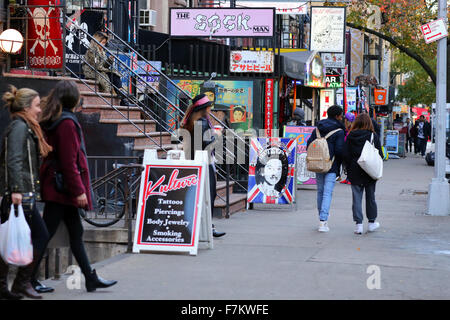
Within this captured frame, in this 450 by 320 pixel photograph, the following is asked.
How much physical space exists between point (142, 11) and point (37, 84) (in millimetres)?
11097

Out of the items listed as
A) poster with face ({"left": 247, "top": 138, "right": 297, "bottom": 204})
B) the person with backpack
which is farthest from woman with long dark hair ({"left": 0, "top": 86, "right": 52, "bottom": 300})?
poster with face ({"left": 247, "top": 138, "right": 297, "bottom": 204})

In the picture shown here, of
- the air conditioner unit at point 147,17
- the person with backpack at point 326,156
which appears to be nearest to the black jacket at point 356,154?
the person with backpack at point 326,156

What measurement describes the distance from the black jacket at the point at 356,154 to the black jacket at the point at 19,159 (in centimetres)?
591

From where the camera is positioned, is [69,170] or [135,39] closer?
[69,170]

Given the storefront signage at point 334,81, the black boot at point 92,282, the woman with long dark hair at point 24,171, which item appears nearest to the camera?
the woman with long dark hair at point 24,171

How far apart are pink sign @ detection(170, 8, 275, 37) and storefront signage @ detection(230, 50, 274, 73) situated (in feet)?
2.88

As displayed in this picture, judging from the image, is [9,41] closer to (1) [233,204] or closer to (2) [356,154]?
(1) [233,204]

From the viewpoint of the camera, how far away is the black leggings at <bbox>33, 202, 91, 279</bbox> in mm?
6832

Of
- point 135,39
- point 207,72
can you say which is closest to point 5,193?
point 135,39

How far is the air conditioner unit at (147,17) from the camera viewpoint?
23141 mm

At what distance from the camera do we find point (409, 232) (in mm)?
11781

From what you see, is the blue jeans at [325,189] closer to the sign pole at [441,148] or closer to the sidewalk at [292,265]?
the sidewalk at [292,265]

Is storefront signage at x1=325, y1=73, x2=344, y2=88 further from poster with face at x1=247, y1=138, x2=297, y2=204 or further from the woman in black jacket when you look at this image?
the woman in black jacket
